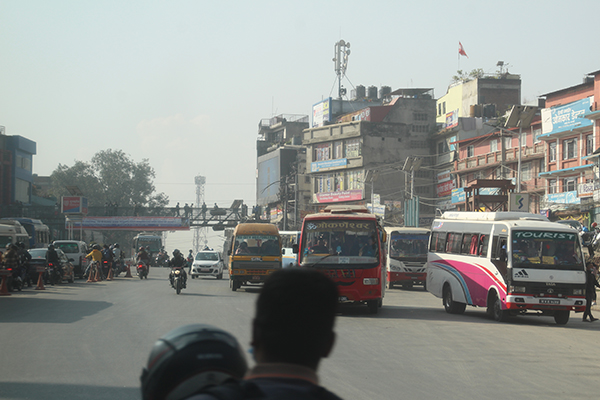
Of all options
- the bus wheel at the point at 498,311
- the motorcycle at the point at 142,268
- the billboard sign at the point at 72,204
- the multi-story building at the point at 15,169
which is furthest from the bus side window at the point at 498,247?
the multi-story building at the point at 15,169

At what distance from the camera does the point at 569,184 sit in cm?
5012

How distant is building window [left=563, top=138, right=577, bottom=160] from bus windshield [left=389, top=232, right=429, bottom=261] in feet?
67.7

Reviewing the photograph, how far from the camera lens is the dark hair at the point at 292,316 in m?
2.06

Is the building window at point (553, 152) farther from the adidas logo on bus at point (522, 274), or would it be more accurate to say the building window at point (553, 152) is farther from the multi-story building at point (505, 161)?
the adidas logo on bus at point (522, 274)

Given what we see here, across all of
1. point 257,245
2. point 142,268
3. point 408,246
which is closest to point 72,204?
point 142,268

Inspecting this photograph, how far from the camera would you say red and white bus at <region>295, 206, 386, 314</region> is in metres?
18.9

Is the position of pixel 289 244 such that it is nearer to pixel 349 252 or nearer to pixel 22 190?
pixel 349 252

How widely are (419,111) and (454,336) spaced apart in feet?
242

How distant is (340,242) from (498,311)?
15.2ft

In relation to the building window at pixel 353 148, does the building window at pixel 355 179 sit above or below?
below

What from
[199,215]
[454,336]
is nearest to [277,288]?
[454,336]

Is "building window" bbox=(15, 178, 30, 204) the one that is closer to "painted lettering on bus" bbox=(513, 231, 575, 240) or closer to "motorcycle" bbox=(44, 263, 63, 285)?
"motorcycle" bbox=(44, 263, 63, 285)

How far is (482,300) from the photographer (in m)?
18.8

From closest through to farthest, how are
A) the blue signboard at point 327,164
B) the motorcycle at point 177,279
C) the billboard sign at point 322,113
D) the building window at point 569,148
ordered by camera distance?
the motorcycle at point 177,279, the building window at point 569,148, the blue signboard at point 327,164, the billboard sign at point 322,113
